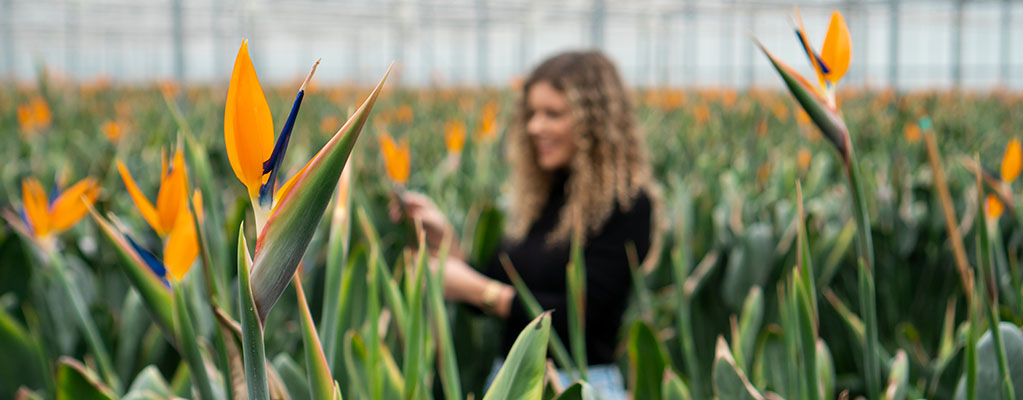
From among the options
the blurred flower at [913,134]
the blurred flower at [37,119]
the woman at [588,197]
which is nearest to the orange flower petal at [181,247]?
the woman at [588,197]

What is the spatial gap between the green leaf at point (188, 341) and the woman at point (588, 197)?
792mm

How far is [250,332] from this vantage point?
0.33m

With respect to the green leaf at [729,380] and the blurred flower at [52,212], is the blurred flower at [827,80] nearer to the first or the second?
the green leaf at [729,380]

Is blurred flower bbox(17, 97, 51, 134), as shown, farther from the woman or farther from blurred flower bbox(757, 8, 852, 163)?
blurred flower bbox(757, 8, 852, 163)

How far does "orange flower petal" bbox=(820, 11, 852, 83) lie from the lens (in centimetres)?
48

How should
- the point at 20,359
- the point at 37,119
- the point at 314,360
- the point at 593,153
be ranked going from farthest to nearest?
the point at 37,119, the point at 593,153, the point at 20,359, the point at 314,360

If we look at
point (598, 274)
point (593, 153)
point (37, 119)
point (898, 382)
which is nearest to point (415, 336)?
point (898, 382)

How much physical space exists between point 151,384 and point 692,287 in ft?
2.70

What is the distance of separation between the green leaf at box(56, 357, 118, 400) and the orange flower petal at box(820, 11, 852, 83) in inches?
19.8

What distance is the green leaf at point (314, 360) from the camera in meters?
0.41

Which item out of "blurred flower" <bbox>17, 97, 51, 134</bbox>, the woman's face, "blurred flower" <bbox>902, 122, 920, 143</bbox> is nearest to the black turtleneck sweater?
the woman's face

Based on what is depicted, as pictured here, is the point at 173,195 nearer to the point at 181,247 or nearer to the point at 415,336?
the point at 181,247

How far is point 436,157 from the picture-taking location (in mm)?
2496

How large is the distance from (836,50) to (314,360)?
1.09 feet
